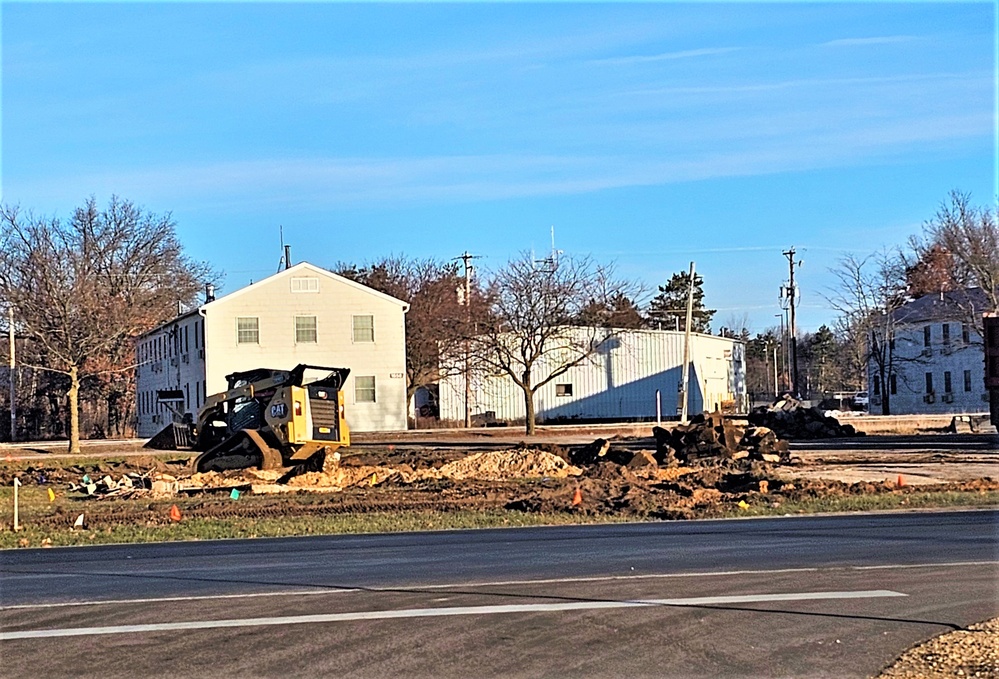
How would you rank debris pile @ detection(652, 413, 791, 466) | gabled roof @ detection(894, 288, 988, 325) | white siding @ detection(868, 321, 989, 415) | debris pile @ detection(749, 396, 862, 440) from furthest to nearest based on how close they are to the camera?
white siding @ detection(868, 321, 989, 415), gabled roof @ detection(894, 288, 988, 325), debris pile @ detection(749, 396, 862, 440), debris pile @ detection(652, 413, 791, 466)

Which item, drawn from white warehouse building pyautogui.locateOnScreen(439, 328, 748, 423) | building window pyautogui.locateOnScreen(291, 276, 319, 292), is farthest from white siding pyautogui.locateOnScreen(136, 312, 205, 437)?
white warehouse building pyautogui.locateOnScreen(439, 328, 748, 423)

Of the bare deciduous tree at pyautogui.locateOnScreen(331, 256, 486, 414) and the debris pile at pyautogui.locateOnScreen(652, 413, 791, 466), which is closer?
the debris pile at pyautogui.locateOnScreen(652, 413, 791, 466)

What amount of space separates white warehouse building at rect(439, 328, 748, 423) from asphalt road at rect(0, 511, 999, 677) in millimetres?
53062

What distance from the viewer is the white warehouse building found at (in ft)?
233

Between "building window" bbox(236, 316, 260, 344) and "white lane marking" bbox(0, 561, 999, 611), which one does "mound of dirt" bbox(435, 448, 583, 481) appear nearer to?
"white lane marking" bbox(0, 561, 999, 611)

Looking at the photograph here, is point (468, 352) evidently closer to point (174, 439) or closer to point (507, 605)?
point (174, 439)

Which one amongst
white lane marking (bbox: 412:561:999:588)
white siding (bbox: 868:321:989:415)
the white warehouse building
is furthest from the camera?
white siding (bbox: 868:321:989:415)

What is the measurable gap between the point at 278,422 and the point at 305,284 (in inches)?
1053

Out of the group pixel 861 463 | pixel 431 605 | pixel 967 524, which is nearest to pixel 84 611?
pixel 431 605

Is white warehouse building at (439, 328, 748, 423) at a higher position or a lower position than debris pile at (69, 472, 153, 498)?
higher

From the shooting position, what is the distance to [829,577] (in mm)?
12312

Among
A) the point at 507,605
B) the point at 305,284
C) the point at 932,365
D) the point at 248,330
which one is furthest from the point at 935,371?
the point at 507,605

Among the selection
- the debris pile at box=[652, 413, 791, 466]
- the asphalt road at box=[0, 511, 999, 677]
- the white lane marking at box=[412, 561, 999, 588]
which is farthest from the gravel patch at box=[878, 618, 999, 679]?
the debris pile at box=[652, 413, 791, 466]

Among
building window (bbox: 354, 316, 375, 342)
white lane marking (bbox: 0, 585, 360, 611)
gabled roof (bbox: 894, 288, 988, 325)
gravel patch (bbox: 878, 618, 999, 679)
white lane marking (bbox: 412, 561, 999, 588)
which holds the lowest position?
gravel patch (bbox: 878, 618, 999, 679)
